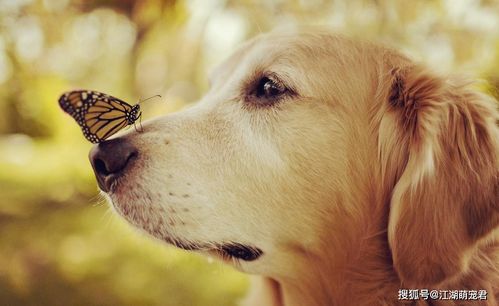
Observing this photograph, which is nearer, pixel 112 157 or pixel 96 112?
pixel 112 157

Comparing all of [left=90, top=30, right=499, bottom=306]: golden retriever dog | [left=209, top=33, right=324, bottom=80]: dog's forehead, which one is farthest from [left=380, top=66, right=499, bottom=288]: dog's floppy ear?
[left=209, top=33, right=324, bottom=80]: dog's forehead

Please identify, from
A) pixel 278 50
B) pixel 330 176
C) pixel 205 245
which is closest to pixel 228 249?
pixel 205 245

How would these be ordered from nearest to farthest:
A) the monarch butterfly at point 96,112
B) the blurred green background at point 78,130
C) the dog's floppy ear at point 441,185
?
the dog's floppy ear at point 441,185 → the monarch butterfly at point 96,112 → the blurred green background at point 78,130

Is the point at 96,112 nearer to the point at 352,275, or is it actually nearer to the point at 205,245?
the point at 205,245

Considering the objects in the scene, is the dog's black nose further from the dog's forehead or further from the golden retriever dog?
the dog's forehead

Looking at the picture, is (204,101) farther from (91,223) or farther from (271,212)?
(91,223)

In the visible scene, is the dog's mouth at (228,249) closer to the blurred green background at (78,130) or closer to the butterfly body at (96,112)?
the butterfly body at (96,112)

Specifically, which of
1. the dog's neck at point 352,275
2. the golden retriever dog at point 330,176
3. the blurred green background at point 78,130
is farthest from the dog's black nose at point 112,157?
the blurred green background at point 78,130
